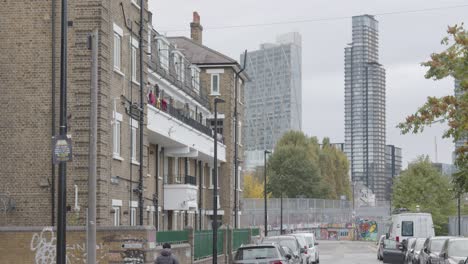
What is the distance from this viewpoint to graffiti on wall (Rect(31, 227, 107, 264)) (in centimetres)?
2441

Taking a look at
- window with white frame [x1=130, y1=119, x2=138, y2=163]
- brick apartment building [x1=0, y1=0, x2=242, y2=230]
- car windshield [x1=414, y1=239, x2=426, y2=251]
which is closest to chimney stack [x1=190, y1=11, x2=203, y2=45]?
car windshield [x1=414, y1=239, x2=426, y2=251]

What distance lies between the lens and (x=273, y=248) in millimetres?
26422

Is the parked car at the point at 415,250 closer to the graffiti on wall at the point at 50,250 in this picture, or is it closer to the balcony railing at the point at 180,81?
the balcony railing at the point at 180,81

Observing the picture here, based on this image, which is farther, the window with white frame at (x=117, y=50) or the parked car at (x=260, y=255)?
the window with white frame at (x=117, y=50)

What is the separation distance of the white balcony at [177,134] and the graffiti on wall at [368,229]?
55.9 m

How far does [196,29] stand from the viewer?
6381 cm

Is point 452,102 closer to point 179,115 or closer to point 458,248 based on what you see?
point 458,248

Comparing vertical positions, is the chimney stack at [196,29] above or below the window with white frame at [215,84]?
above

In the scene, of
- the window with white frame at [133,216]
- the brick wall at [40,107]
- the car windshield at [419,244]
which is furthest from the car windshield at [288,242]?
the brick wall at [40,107]

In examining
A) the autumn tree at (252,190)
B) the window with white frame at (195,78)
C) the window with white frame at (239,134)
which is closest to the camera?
the window with white frame at (195,78)

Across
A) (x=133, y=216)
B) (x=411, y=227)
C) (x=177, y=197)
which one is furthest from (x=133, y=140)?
(x=411, y=227)

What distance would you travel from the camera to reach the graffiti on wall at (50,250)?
2441cm

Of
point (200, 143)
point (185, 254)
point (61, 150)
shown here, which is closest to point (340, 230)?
point (200, 143)

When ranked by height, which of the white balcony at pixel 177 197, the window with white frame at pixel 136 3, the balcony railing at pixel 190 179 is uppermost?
the window with white frame at pixel 136 3
